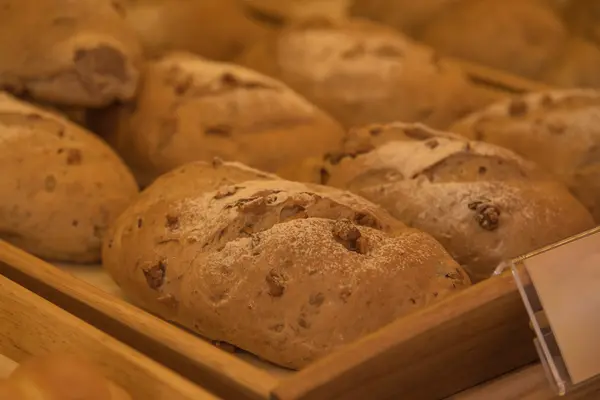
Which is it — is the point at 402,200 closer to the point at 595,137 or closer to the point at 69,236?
the point at 595,137

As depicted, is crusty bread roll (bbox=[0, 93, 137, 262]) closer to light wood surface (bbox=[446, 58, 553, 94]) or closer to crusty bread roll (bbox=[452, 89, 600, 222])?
crusty bread roll (bbox=[452, 89, 600, 222])

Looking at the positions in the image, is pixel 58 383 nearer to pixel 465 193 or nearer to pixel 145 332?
pixel 145 332

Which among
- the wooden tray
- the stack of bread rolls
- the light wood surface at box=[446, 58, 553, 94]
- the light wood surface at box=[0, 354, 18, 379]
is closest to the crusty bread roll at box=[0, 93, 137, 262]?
the stack of bread rolls

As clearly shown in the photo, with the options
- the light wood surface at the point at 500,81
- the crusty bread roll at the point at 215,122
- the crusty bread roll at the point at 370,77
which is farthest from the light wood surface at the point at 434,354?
the light wood surface at the point at 500,81

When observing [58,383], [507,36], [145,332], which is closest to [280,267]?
[145,332]

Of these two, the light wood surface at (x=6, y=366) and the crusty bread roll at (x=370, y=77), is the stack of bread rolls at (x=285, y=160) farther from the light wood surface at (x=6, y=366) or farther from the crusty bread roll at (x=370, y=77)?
the light wood surface at (x=6, y=366)

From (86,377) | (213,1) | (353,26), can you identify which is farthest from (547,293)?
(213,1)
